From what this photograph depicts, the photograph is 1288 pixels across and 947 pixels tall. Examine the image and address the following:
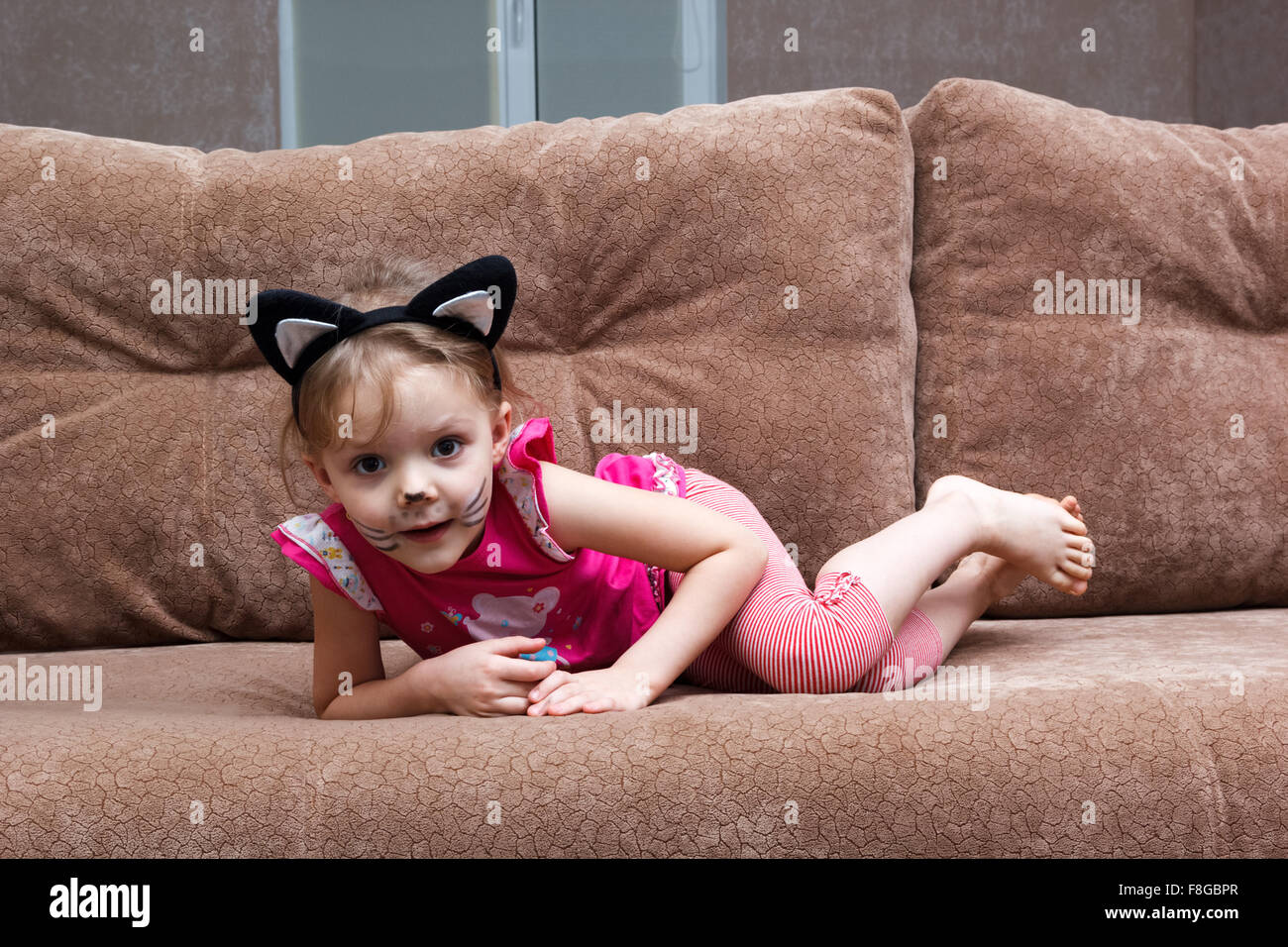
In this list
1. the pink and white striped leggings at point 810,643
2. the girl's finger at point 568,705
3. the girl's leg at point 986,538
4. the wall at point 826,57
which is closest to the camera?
the girl's finger at point 568,705

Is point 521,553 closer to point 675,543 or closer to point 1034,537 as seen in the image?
point 675,543

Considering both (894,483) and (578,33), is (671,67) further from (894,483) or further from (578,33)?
(894,483)

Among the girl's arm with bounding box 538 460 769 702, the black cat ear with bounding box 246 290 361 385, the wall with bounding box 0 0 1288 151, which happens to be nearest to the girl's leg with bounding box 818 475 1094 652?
the girl's arm with bounding box 538 460 769 702

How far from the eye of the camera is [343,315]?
0.91 m

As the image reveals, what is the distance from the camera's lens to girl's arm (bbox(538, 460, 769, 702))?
0.95 meters

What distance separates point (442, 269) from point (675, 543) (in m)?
0.53

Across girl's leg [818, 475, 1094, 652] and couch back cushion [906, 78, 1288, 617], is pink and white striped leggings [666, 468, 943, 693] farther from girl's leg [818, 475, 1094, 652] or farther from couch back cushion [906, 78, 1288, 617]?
couch back cushion [906, 78, 1288, 617]

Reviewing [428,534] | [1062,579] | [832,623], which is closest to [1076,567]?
[1062,579]

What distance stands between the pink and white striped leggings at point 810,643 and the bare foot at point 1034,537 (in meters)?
0.12

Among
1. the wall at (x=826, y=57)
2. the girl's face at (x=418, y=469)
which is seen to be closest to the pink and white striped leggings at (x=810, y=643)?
the girl's face at (x=418, y=469)

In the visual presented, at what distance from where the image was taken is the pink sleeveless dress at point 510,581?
3.24 ft

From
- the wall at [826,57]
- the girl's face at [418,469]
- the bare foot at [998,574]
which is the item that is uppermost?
the wall at [826,57]

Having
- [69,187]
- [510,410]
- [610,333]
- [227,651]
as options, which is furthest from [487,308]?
[69,187]

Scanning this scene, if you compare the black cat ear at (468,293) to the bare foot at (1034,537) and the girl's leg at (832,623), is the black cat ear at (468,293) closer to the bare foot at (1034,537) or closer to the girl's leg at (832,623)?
the girl's leg at (832,623)
